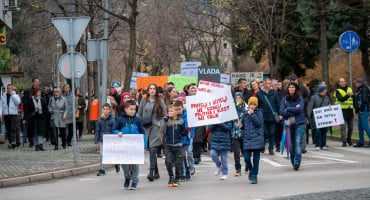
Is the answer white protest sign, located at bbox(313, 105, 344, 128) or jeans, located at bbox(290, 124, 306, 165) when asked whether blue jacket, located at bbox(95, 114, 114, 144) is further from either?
white protest sign, located at bbox(313, 105, 344, 128)

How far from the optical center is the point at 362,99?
798 inches

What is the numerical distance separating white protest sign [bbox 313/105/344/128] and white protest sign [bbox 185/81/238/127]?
6688 mm

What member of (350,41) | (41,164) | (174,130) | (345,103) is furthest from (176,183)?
(350,41)

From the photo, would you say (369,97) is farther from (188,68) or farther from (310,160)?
(188,68)

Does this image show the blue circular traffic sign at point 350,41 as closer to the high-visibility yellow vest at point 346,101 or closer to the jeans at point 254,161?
the high-visibility yellow vest at point 346,101

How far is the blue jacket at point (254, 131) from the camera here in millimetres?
12672

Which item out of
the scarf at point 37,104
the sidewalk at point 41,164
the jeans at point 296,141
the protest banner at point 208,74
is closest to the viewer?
the sidewalk at point 41,164

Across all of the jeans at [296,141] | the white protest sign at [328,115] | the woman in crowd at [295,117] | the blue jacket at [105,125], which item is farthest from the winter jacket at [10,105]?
the jeans at [296,141]

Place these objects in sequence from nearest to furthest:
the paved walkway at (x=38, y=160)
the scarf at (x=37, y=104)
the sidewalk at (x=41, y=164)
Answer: the sidewalk at (x=41, y=164)
the paved walkway at (x=38, y=160)
the scarf at (x=37, y=104)

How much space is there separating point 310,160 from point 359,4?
779 inches

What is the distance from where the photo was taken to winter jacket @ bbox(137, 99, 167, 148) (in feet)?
44.0

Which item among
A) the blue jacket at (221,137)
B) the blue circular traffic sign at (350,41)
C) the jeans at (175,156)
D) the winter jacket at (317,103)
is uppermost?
the blue circular traffic sign at (350,41)

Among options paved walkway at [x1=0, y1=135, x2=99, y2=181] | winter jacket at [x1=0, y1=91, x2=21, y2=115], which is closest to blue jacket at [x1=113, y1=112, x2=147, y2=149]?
paved walkway at [x1=0, y1=135, x2=99, y2=181]

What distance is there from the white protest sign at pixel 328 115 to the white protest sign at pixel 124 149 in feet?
28.1
